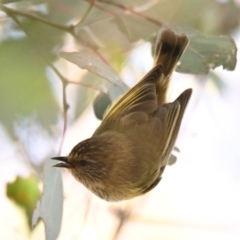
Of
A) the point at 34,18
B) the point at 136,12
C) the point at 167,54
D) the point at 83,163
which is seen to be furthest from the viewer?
the point at 136,12

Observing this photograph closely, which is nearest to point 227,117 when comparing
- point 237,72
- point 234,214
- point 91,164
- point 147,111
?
point 237,72

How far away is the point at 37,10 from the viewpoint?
1255 millimetres

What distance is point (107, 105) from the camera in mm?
1165

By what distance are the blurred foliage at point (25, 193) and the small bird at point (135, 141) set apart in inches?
6.3

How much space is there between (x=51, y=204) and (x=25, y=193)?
12 centimetres

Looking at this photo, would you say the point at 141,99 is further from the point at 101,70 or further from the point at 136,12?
the point at 136,12

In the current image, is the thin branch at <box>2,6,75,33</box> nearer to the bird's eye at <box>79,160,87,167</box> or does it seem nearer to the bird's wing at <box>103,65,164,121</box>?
the bird's wing at <box>103,65,164,121</box>

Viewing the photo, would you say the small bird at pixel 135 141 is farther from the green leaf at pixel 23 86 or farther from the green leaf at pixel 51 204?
the green leaf at pixel 23 86

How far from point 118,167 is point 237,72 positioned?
50 cm

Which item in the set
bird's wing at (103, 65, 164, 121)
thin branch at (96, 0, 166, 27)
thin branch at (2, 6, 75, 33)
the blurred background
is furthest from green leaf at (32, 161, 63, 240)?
thin branch at (96, 0, 166, 27)

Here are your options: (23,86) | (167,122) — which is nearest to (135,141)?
(167,122)

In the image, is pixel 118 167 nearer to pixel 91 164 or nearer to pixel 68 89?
pixel 91 164

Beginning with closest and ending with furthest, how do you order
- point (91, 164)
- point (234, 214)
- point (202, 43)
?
point (91, 164), point (202, 43), point (234, 214)

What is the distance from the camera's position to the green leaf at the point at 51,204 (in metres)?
0.99
